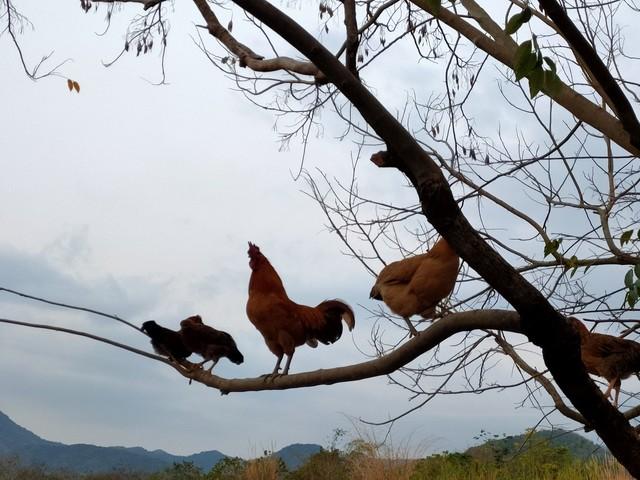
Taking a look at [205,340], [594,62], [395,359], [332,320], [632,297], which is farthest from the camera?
[205,340]

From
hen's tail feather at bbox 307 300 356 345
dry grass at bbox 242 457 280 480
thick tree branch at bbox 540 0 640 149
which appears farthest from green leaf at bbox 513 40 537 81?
dry grass at bbox 242 457 280 480

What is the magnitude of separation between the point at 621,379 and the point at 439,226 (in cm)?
246

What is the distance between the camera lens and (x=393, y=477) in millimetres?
8633

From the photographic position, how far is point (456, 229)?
227cm

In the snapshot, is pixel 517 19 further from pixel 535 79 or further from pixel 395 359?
pixel 395 359

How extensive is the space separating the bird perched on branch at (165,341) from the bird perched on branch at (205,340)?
0.06 meters

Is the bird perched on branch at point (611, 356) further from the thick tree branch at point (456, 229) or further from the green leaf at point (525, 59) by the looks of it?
the green leaf at point (525, 59)

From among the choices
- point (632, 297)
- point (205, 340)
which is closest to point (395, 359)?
point (632, 297)

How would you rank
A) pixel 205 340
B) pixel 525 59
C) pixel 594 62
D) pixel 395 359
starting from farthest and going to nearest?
pixel 205 340
pixel 395 359
pixel 594 62
pixel 525 59

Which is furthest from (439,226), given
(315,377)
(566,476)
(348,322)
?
(566,476)

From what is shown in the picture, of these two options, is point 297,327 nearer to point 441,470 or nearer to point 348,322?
point 348,322

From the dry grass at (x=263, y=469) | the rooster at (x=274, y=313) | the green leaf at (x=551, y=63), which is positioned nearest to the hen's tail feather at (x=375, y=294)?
the rooster at (x=274, y=313)

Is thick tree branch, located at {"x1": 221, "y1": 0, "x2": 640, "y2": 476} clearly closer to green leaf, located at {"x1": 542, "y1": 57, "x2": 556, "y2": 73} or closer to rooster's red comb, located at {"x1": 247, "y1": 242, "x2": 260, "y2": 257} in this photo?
green leaf, located at {"x1": 542, "y1": 57, "x2": 556, "y2": 73}

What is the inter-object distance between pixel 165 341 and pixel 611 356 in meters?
2.34
